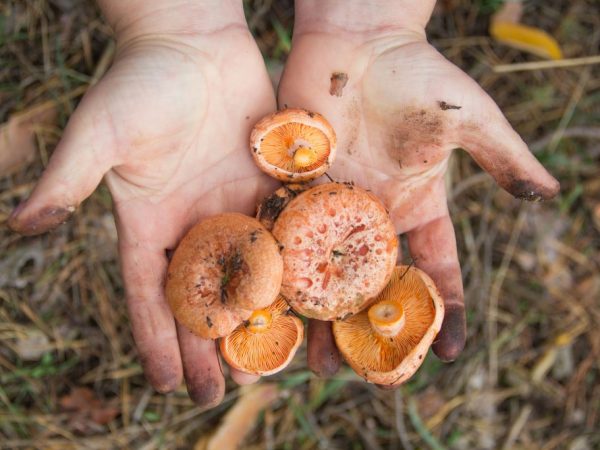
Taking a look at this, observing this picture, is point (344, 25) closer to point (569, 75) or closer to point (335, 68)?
point (335, 68)

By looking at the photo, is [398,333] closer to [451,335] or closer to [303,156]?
[451,335]

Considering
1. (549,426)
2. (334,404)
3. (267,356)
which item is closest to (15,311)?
(267,356)

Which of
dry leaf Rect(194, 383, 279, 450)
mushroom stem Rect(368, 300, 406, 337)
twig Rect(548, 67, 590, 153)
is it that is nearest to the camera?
mushroom stem Rect(368, 300, 406, 337)

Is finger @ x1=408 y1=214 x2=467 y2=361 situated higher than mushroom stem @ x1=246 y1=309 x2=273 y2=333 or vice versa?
mushroom stem @ x1=246 y1=309 x2=273 y2=333

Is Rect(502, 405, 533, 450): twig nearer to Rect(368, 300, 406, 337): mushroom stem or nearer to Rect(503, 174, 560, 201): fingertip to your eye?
Rect(368, 300, 406, 337): mushroom stem

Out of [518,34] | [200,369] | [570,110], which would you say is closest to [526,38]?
[518,34]

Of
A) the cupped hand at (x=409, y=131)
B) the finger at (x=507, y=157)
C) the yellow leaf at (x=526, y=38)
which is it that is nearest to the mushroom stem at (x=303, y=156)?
the cupped hand at (x=409, y=131)

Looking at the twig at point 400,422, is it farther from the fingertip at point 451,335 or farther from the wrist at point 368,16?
the wrist at point 368,16

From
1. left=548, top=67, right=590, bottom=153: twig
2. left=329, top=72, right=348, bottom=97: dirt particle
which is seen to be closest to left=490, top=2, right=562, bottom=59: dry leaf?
left=548, top=67, right=590, bottom=153: twig
